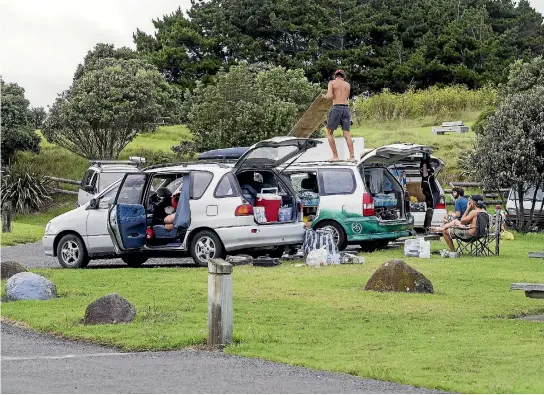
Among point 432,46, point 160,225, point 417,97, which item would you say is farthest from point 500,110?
point 432,46

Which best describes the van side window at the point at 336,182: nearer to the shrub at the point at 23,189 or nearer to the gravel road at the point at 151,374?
the gravel road at the point at 151,374

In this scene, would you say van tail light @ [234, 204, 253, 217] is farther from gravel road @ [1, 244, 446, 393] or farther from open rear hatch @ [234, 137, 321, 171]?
gravel road @ [1, 244, 446, 393]

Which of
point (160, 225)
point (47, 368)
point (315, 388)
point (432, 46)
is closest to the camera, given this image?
point (315, 388)

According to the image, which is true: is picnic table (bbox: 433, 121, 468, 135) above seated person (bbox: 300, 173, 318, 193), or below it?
above

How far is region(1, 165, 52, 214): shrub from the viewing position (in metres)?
39.7

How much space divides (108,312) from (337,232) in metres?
10.00

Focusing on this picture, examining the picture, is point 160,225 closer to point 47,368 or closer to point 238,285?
point 238,285

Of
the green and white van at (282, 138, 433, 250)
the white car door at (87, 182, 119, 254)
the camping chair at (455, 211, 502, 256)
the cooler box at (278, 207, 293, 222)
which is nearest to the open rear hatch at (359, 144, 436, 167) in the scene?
the green and white van at (282, 138, 433, 250)

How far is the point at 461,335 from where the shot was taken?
11617mm

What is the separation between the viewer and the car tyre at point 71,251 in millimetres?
20031

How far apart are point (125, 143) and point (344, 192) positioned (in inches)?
1031

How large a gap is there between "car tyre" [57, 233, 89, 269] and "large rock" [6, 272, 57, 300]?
16.9 feet

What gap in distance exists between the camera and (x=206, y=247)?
19.3 meters

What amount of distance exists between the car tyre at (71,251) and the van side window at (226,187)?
2.79m
